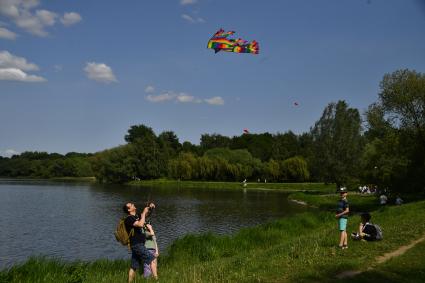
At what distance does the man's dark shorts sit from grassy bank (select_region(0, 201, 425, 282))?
17.9 inches

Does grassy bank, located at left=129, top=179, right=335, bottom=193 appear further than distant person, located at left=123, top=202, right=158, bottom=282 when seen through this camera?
Yes

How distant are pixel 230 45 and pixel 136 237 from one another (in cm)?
1139

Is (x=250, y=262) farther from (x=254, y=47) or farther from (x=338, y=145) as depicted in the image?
(x=338, y=145)

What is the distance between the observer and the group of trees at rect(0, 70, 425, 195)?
4338 centimetres

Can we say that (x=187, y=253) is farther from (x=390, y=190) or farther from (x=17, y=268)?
(x=390, y=190)

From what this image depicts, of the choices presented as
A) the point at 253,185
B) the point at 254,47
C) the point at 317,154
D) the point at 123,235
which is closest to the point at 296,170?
the point at 253,185

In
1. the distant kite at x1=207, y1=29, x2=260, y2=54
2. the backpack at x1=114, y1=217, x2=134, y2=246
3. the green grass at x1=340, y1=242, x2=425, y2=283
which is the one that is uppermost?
the distant kite at x1=207, y1=29, x2=260, y2=54

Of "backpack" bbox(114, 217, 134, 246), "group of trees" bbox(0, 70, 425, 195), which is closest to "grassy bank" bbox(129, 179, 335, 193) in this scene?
"group of trees" bbox(0, 70, 425, 195)

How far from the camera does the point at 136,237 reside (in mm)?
11031

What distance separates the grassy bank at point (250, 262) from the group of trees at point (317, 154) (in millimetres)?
23126

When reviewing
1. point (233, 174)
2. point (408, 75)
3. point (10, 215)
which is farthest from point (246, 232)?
point (233, 174)

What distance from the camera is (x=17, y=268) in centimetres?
1486

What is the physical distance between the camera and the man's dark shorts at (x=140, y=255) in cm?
1108

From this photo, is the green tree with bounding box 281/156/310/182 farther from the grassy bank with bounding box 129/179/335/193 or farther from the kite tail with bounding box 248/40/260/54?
the kite tail with bounding box 248/40/260/54
